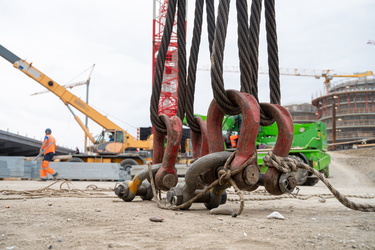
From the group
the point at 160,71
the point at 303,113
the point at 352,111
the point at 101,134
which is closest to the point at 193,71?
the point at 160,71

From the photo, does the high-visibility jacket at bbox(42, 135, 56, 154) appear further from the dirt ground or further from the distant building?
the distant building

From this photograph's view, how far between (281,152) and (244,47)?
0.86 metres

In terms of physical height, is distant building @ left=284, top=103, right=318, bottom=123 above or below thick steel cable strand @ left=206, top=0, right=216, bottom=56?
above

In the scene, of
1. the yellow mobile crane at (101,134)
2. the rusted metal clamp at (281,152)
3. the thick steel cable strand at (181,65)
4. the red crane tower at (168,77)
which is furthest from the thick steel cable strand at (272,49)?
the red crane tower at (168,77)

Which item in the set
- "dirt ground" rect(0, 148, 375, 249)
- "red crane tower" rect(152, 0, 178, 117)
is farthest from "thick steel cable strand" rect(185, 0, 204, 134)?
"red crane tower" rect(152, 0, 178, 117)

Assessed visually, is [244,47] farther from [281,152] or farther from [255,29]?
[281,152]

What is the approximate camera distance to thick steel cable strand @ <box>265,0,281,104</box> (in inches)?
116

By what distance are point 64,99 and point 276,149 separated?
1890cm

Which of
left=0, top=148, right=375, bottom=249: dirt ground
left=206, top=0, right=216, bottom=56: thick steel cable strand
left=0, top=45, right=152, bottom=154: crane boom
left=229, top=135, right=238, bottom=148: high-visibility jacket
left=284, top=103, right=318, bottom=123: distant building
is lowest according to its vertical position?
left=0, top=148, right=375, bottom=249: dirt ground

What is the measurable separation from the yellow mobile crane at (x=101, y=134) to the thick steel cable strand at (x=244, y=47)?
47.6ft

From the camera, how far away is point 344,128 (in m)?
A: 51.5

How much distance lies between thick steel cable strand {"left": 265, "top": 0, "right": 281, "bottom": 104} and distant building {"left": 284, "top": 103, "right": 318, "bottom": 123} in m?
60.6

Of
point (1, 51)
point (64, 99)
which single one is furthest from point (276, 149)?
point (1, 51)

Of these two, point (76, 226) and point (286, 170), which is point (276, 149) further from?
point (76, 226)
